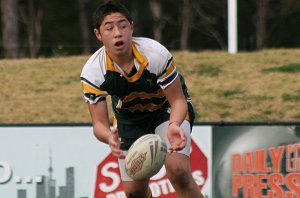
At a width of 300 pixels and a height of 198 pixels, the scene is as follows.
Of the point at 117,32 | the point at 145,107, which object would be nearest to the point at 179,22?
the point at 145,107

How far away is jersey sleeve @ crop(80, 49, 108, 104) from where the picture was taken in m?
7.11

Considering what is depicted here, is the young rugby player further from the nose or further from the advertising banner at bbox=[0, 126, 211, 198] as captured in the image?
the advertising banner at bbox=[0, 126, 211, 198]

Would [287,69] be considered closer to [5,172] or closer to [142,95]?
[5,172]

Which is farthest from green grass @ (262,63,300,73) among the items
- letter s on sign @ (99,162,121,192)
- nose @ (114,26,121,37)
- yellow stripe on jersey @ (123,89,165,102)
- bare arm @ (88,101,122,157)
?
nose @ (114,26,121,37)

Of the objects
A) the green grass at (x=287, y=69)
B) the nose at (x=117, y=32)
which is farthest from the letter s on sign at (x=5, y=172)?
the green grass at (x=287, y=69)

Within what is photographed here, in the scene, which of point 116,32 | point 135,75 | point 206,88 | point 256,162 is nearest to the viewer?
point 116,32

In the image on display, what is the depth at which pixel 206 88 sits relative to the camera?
1390cm

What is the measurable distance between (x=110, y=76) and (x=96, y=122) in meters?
0.37

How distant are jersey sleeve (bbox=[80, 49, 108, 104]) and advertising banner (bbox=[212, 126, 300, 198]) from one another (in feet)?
8.79

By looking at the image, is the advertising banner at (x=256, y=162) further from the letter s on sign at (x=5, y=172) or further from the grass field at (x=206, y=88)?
the grass field at (x=206, y=88)

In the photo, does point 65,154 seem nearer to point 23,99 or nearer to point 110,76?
point 110,76

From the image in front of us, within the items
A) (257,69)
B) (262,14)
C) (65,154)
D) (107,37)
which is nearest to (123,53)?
(107,37)

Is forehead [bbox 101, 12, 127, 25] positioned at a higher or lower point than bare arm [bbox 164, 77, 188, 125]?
higher

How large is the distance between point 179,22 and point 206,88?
25.1m
